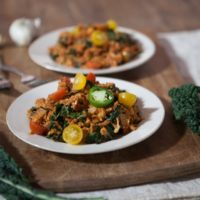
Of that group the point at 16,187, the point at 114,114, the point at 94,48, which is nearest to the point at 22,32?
the point at 94,48

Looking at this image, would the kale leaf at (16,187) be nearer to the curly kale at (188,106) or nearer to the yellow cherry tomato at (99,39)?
the curly kale at (188,106)

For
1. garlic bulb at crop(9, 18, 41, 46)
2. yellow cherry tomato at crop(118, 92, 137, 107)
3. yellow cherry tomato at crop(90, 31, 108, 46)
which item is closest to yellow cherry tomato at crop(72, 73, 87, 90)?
yellow cherry tomato at crop(118, 92, 137, 107)

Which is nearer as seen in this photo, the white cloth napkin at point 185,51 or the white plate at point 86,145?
the white plate at point 86,145

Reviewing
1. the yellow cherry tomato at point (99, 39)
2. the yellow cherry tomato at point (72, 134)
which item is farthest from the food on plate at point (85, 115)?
the yellow cherry tomato at point (99, 39)

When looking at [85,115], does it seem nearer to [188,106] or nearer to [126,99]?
[126,99]

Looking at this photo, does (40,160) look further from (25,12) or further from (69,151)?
(25,12)

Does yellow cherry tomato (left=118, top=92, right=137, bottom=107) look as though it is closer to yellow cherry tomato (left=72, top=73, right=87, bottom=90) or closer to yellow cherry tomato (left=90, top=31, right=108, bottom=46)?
yellow cherry tomato (left=72, top=73, right=87, bottom=90)
